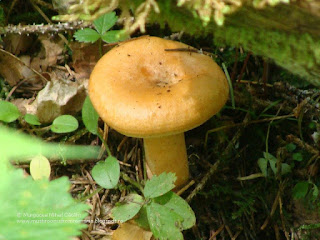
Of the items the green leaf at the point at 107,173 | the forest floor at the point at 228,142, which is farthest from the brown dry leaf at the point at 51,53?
the green leaf at the point at 107,173

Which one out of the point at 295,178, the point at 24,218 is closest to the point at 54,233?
the point at 24,218

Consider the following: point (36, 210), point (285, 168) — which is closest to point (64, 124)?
point (36, 210)

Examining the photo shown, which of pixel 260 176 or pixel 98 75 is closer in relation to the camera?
pixel 98 75

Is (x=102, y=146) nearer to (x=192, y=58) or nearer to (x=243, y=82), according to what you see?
(x=192, y=58)

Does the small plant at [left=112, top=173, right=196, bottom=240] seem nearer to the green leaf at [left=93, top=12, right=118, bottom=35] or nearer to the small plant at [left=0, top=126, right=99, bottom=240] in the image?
the small plant at [left=0, top=126, right=99, bottom=240]

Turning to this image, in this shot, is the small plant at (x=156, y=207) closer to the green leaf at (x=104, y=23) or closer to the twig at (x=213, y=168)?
the twig at (x=213, y=168)

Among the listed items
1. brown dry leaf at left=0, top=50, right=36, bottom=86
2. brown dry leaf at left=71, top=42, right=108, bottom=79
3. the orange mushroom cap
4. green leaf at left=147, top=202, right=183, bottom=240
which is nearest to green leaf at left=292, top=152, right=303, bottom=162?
the orange mushroom cap
